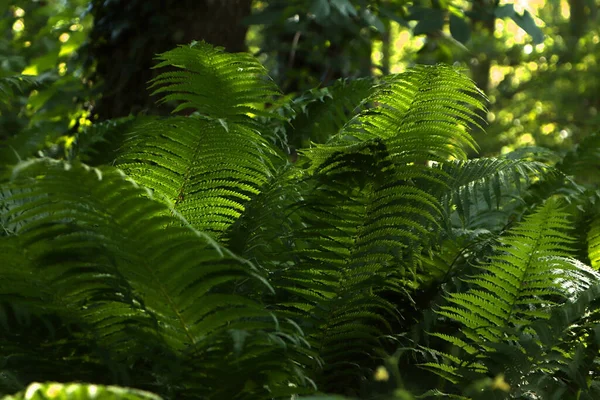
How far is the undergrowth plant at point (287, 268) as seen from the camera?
1326mm

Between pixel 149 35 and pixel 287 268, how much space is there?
6.33 feet

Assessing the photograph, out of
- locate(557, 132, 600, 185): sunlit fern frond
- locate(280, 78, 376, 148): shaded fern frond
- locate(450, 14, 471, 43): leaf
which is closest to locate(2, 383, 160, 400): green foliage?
locate(280, 78, 376, 148): shaded fern frond

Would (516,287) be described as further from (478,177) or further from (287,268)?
(287,268)

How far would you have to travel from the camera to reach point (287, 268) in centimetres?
166

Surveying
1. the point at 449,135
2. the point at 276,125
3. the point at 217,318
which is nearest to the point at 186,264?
the point at 217,318

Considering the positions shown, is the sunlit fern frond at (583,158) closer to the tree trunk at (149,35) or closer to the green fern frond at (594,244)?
the green fern frond at (594,244)

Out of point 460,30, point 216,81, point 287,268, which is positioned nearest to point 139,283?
point 287,268

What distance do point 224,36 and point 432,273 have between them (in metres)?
1.76

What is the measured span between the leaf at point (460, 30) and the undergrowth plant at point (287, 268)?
1490 millimetres

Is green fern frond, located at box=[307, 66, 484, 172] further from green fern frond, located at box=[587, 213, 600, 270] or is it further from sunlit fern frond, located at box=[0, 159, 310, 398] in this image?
green fern frond, located at box=[587, 213, 600, 270]

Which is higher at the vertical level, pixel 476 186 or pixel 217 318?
pixel 476 186

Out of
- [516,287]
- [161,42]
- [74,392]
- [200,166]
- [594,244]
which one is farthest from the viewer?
[161,42]

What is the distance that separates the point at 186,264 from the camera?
1.33 m

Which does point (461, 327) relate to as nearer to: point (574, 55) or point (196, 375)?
point (196, 375)
